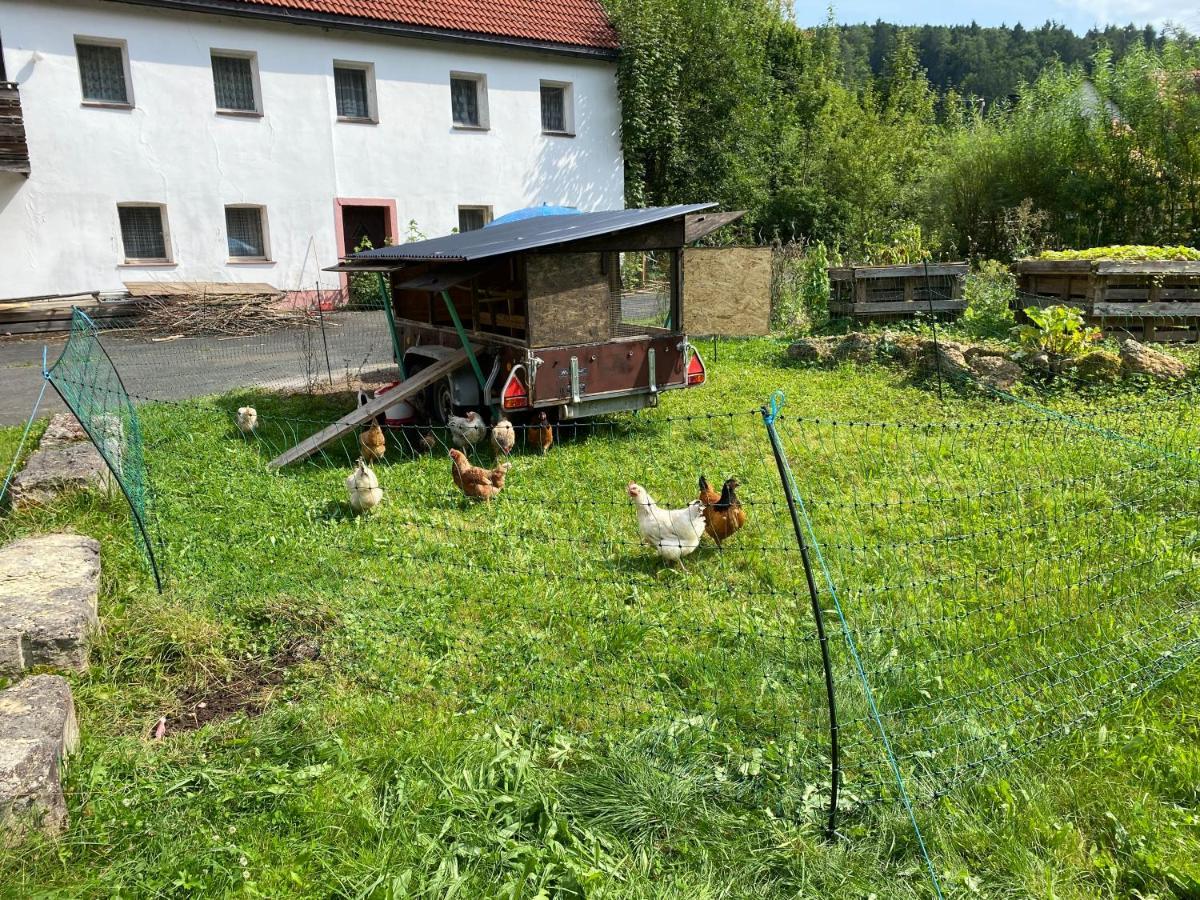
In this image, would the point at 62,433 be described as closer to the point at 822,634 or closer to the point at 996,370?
the point at 822,634

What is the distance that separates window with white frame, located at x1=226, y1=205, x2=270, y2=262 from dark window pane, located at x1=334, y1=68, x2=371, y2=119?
9.79 feet

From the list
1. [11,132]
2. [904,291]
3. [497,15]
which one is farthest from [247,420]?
[497,15]

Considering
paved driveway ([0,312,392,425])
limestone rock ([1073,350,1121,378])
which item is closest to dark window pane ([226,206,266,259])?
paved driveway ([0,312,392,425])

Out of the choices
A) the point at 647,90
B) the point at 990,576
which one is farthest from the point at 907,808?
the point at 647,90

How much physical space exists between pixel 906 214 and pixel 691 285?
15948mm

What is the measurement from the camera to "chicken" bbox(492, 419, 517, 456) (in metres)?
7.50

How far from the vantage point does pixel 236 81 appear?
17.9m

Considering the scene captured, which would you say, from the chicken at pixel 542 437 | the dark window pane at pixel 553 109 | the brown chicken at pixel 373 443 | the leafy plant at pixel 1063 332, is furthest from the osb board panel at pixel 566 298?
the dark window pane at pixel 553 109

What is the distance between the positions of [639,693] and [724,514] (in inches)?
64.0

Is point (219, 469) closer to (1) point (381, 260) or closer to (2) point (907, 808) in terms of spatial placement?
(1) point (381, 260)

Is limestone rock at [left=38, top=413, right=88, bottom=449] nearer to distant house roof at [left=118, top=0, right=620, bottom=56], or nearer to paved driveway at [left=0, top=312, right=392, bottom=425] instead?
paved driveway at [left=0, top=312, right=392, bottom=425]

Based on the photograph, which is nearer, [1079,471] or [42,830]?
[42,830]

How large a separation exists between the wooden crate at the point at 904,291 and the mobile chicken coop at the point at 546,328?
3.97m

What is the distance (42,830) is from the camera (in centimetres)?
294
